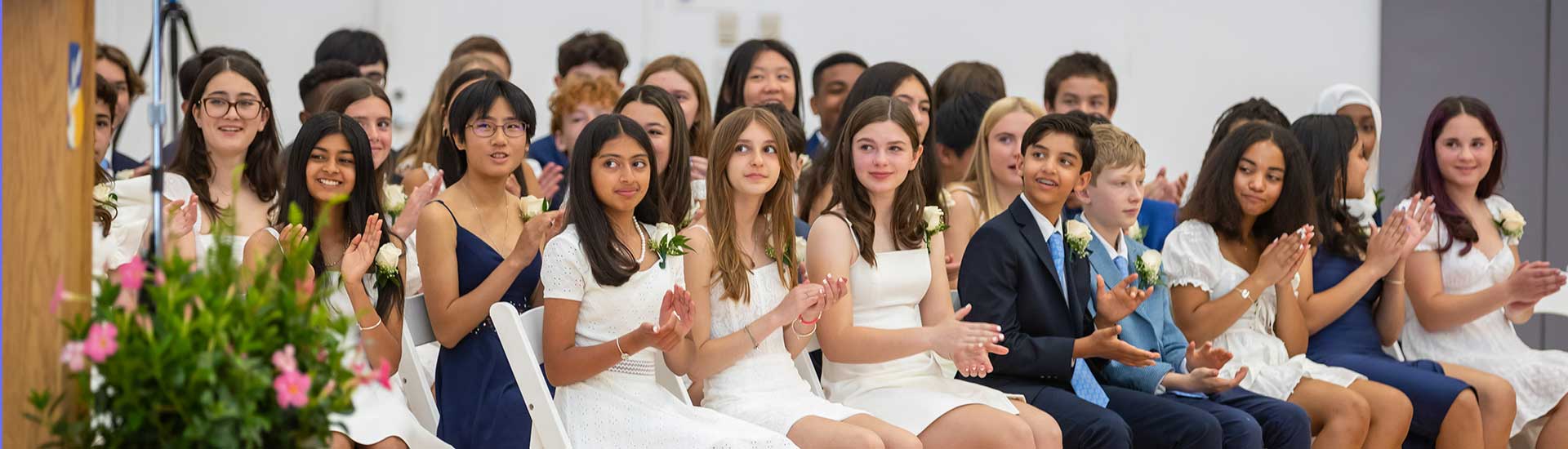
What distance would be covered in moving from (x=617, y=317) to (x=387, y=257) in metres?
0.56

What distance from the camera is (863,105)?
3.72 metres

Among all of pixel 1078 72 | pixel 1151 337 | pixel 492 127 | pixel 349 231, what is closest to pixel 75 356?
pixel 349 231

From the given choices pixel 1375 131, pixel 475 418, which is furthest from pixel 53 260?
pixel 1375 131

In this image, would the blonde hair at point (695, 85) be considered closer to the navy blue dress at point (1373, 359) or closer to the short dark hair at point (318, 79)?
the short dark hair at point (318, 79)

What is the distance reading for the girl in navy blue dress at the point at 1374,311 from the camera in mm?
4195

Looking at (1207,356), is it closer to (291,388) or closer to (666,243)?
(666,243)

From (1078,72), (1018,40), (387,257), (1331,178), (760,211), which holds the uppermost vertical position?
(1018,40)

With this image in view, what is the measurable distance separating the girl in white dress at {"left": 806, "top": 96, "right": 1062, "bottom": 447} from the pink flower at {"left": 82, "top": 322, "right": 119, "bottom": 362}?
190cm

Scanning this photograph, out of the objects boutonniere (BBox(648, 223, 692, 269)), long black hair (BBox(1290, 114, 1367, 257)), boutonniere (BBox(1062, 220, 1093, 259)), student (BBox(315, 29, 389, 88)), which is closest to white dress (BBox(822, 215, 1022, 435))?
boutonniere (BBox(1062, 220, 1093, 259))

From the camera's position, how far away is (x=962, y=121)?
4773mm

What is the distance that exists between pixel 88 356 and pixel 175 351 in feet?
0.40

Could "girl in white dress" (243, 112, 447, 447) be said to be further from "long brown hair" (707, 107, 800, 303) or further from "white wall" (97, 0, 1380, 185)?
"white wall" (97, 0, 1380, 185)

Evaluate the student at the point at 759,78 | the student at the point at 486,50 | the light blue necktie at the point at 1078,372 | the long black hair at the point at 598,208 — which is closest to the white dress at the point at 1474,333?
the light blue necktie at the point at 1078,372

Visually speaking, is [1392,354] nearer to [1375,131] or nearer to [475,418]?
[1375,131]
